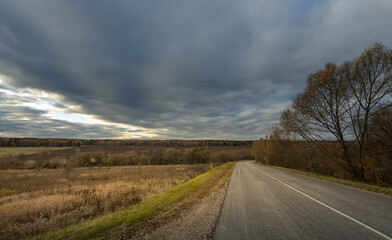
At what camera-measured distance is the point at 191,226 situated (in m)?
5.05

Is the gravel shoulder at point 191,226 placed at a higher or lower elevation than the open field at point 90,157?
higher

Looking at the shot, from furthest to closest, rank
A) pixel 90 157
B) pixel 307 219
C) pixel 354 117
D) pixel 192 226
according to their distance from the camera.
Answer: pixel 90 157
pixel 354 117
pixel 307 219
pixel 192 226

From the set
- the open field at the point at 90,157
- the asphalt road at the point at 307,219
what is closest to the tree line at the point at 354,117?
the asphalt road at the point at 307,219

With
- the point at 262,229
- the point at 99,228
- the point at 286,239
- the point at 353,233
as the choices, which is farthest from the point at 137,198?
the point at 353,233

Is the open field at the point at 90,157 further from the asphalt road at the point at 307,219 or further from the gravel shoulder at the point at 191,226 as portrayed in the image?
the asphalt road at the point at 307,219

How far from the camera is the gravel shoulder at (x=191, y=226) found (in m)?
4.42

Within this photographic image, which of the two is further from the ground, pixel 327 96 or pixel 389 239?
pixel 327 96

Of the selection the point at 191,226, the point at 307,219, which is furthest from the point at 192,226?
the point at 307,219

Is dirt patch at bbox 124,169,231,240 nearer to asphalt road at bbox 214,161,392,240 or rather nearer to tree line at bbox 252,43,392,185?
asphalt road at bbox 214,161,392,240

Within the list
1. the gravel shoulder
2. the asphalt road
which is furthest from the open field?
the asphalt road

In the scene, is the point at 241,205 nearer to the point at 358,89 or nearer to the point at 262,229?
the point at 262,229

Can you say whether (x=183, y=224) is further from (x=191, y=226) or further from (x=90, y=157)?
(x=90, y=157)

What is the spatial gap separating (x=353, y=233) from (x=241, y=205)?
12.0 feet

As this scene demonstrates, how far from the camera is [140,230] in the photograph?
489 cm
